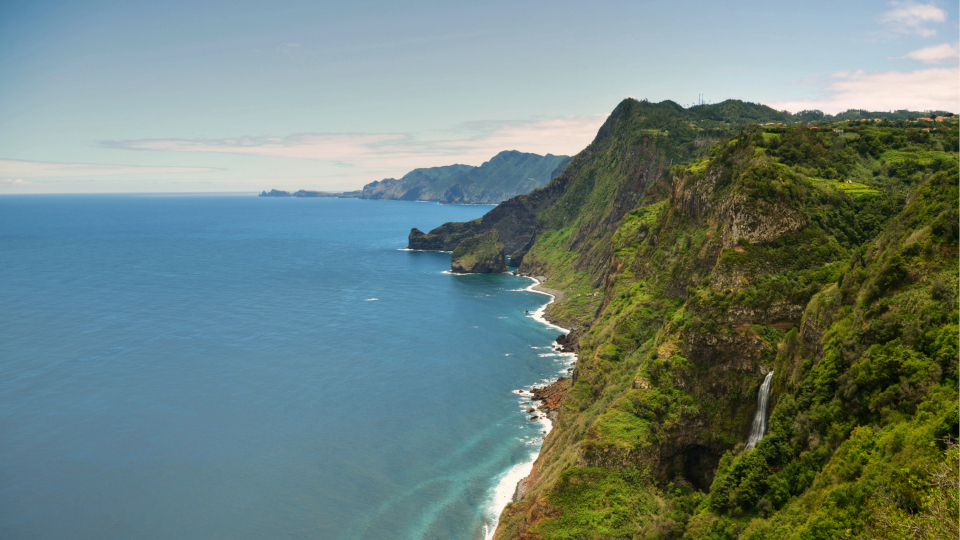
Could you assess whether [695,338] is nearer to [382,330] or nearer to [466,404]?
[466,404]

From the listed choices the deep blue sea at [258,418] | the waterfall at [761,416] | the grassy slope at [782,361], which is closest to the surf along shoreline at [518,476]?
the deep blue sea at [258,418]

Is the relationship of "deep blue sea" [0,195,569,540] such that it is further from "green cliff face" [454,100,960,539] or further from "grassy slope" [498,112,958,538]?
"grassy slope" [498,112,958,538]

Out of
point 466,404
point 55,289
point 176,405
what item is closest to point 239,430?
point 176,405

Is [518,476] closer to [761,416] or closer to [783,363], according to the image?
[761,416]

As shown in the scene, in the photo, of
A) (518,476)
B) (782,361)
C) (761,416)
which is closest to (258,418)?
(518,476)

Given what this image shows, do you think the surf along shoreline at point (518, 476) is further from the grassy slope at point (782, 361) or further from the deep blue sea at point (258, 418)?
the grassy slope at point (782, 361)
